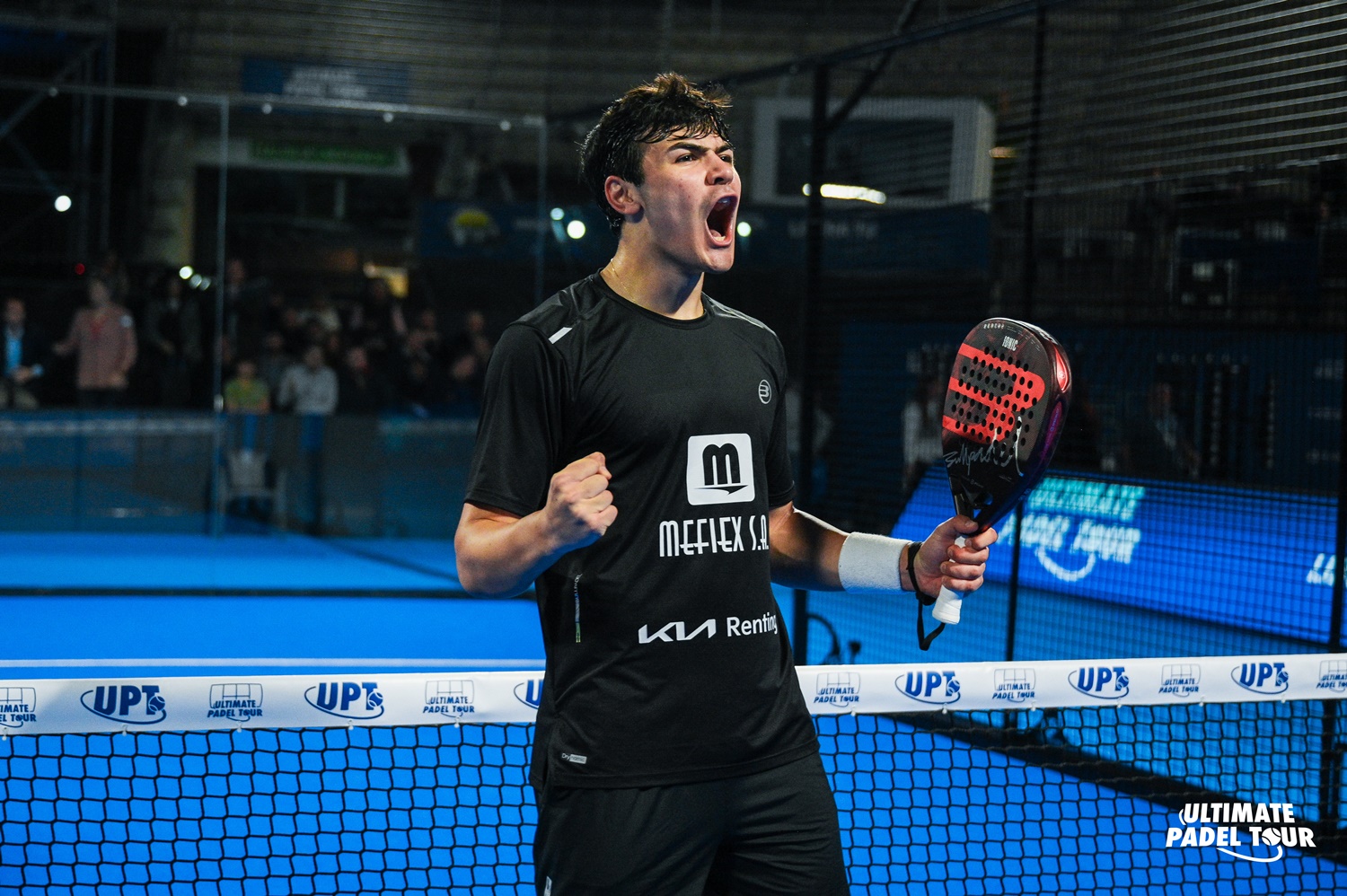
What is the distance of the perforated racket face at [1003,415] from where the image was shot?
2.44m

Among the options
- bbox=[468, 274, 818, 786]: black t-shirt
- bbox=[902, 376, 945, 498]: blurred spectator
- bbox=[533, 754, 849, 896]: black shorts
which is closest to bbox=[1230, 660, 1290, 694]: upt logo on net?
bbox=[533, 754, 849, 896]: black shorts

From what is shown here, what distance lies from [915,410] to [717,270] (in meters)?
8.73

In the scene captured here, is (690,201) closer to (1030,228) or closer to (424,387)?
(1030,228)

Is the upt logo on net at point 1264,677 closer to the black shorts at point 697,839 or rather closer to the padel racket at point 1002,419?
the padel racket at point 1002,419

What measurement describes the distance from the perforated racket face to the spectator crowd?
29.9 ft

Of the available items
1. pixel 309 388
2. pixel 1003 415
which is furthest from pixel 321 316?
pixel 1003 415

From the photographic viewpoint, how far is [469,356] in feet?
38.9

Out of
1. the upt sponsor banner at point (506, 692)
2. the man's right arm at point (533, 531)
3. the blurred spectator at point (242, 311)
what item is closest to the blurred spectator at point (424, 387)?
the blurred spectator at point (242, 311)

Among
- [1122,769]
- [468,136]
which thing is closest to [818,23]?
[468,136]

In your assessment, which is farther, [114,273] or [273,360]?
[114,273]

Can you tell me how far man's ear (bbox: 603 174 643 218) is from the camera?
2.38 metres

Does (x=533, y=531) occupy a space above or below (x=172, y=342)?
below

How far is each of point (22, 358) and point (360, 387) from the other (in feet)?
8.84

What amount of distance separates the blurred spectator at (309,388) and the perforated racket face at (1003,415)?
940 centimetres
